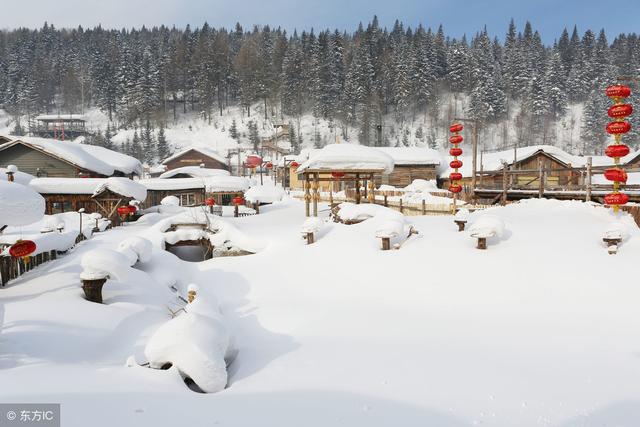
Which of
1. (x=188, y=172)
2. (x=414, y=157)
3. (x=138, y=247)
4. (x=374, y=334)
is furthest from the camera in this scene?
(x=188, y=172)

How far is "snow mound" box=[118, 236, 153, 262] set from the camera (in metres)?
11.8

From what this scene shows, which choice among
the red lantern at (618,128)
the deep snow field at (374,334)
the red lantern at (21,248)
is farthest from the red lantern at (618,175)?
the red lantern at (21,248)

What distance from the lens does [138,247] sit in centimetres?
1205

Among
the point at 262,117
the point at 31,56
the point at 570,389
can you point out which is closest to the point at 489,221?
the point at 570,389

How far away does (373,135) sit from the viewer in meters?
73.1

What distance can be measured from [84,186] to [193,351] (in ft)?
82.5

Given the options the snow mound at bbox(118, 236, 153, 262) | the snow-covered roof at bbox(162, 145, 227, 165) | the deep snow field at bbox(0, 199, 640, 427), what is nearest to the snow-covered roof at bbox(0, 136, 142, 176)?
the snow-covered roof at bbox(162, 145, 227, 165)

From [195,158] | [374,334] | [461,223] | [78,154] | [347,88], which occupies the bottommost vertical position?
[374,334]

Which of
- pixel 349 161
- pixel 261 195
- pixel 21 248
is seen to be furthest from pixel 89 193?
pixel 21 248

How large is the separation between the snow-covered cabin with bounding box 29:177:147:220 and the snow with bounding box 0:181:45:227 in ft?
52.2

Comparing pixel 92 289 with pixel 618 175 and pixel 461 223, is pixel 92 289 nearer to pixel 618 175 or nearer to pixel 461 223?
pixel 461 223

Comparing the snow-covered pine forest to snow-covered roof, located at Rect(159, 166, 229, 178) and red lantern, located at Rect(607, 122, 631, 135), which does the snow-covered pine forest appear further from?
red lantern, located at Rect(607, 122, 631, 135)

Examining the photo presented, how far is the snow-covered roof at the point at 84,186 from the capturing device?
73.5ft

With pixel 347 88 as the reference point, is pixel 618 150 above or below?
below
